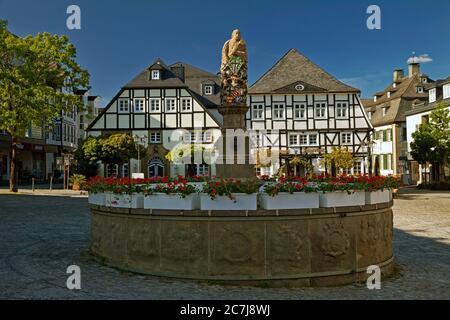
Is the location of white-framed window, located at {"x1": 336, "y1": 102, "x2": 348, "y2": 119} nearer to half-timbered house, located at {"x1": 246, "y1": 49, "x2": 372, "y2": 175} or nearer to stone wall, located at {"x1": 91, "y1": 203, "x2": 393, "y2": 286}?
half-timbered house, located at {"x1": 246, "y1": 49, "x2": 372, "y2": 175}

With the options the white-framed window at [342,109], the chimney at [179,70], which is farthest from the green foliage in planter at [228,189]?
the chimney at [179,70]

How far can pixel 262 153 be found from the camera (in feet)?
112

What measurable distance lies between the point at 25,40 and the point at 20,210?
1240 centimetres

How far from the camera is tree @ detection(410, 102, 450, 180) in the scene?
36.6 meters

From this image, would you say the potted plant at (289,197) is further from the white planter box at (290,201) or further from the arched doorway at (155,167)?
the arched doorway at (155,167)

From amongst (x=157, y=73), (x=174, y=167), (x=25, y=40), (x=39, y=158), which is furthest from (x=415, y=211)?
(x=39, y=158)

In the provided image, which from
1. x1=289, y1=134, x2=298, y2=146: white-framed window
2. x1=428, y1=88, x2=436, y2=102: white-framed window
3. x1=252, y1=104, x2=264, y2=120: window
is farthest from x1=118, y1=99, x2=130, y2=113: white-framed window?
x1=428, y1=88, x2=436, y2=102: white-framed window

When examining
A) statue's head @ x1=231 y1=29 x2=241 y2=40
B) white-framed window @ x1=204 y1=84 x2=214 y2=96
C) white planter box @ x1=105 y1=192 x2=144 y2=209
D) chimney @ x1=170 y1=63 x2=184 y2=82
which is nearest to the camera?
white planter box @ x1=105 y1=192 x2=144 y2=209

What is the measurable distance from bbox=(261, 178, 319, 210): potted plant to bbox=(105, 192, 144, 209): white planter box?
2163mm

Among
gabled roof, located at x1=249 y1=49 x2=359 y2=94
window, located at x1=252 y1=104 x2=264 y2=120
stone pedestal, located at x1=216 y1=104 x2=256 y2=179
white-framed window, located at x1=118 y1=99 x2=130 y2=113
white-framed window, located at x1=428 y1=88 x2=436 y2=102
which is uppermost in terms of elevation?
gabled roof, located at x1=249 y1=49 x2=359 y2=94

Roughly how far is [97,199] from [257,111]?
3294 centimetres

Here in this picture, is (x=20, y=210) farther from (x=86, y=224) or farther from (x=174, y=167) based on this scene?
(x=174, y=167)

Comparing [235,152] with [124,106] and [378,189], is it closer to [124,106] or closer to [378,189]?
[378,189]

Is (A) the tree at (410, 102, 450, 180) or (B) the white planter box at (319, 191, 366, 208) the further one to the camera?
(A) the tree at (410, 102, 450, 180)
